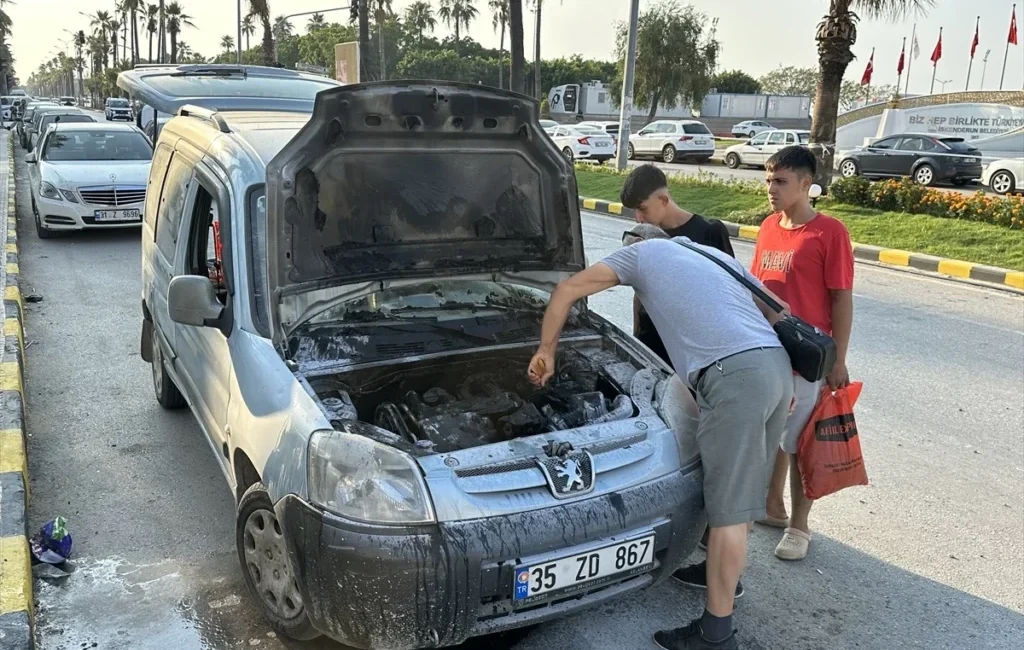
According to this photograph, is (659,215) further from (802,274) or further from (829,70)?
(829,70)

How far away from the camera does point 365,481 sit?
234 centimetres

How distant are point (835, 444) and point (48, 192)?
33.4 ft

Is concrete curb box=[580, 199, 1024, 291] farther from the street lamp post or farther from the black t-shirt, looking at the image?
the street lamp post

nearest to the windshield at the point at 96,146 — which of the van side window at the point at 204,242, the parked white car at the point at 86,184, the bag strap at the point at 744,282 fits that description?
the parked white car at the point at 86,184

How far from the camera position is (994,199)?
12109mm

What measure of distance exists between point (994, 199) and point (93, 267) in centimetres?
1246

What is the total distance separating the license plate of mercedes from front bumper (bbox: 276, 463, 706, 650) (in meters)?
9.21

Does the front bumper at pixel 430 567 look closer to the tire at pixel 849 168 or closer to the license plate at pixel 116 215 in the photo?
the license plate at pixel 116 215

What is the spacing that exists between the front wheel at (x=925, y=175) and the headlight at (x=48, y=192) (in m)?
18.6

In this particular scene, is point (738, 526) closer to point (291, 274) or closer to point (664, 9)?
point (291, 274)

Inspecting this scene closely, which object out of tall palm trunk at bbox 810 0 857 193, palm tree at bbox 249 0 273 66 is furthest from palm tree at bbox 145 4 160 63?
tall palm trunk at bbox 810 0 857 193

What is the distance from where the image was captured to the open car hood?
3.12m

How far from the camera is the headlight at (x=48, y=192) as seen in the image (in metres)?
10.1

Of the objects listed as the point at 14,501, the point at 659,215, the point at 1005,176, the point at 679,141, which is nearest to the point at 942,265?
the point at 659,215
